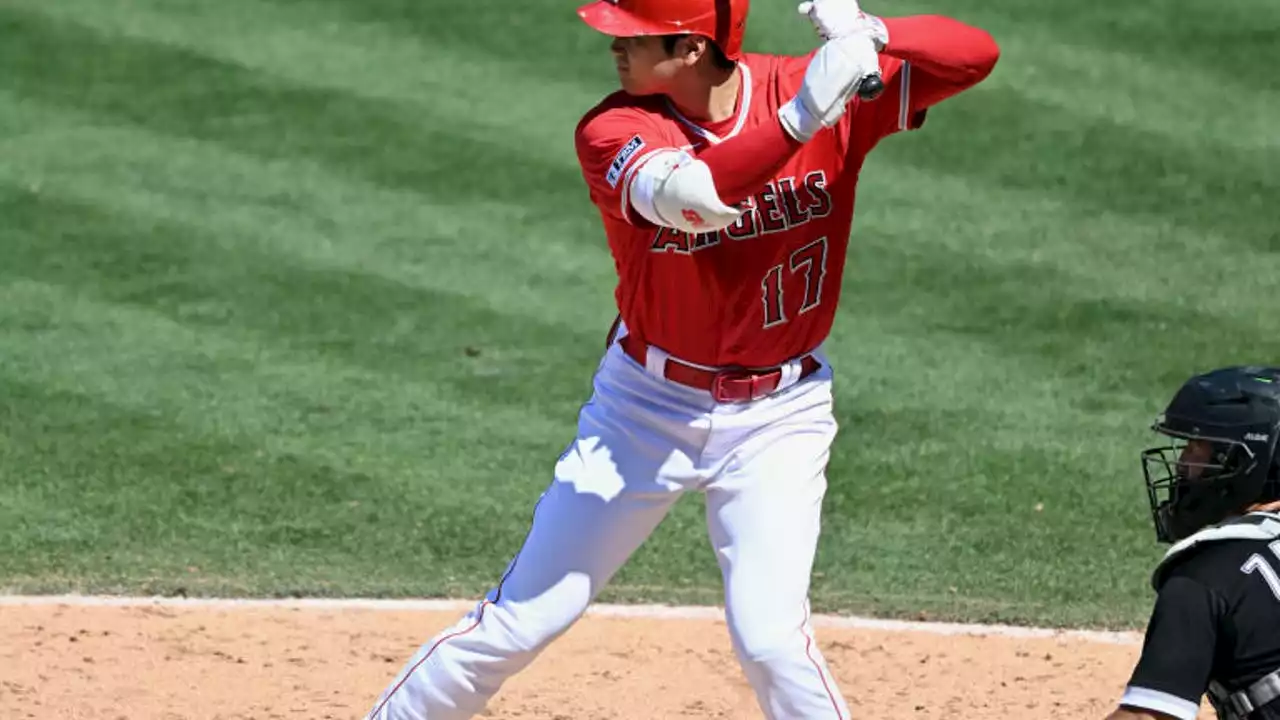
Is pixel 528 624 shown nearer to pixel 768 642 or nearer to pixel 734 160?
pixel 768 642

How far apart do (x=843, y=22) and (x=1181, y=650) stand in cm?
160

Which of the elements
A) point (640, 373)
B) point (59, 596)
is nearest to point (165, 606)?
point (59, 596)

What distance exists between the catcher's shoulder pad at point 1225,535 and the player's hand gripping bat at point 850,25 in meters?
1.25

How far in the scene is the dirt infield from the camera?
559cm

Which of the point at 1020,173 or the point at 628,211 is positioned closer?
the point at 628,211

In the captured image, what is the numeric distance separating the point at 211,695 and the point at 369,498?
5.63ft

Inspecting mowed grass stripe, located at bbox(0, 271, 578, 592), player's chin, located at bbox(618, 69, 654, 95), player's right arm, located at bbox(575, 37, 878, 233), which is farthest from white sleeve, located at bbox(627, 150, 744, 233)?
mowed grass stripe, located at bbox(0, 271, 578, 592)

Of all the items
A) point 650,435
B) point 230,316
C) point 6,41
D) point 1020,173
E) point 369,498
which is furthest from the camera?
point 6,41

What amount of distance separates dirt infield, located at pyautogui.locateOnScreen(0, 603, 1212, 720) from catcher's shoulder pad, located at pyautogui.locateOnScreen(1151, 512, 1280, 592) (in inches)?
89.4

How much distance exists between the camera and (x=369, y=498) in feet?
23.8

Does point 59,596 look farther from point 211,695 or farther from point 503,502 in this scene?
point 503,502

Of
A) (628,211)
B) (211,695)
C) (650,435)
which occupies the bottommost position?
(211,695)

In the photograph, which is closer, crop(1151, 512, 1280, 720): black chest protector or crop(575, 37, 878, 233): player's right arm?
crop(1151, 512, 1280, 720): black chest protector

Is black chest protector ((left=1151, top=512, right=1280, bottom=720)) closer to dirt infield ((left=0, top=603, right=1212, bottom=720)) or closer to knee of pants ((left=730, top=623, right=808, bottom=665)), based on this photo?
knee of pants ((left=730, top=623, right=808, bottom=665))
